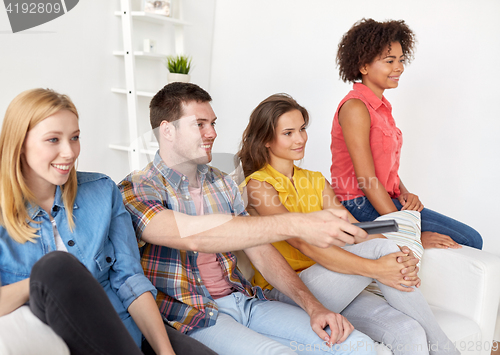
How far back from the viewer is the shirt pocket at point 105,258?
1.00 meters

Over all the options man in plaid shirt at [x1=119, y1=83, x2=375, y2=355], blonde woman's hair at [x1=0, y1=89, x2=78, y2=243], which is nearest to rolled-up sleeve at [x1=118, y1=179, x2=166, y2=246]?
man in plaid shirt at [x1=119, y1=83, x2=375, y2=355]

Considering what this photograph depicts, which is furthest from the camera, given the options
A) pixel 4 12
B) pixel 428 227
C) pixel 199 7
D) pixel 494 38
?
pixel 199 7

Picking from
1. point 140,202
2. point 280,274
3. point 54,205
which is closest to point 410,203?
point 280,274

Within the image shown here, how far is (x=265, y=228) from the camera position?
1.06 meters

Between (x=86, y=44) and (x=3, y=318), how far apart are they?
2.08 m

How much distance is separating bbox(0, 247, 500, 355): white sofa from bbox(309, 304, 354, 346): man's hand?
358 mm

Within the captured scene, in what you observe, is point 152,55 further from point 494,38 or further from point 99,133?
point 494,38

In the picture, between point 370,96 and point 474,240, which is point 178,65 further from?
point 474,240

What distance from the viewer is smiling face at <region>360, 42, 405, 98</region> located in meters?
1.79

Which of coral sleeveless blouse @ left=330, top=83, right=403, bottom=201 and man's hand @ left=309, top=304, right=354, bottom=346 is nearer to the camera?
man's hand @ left=309, top=304, right=354, bottom=346

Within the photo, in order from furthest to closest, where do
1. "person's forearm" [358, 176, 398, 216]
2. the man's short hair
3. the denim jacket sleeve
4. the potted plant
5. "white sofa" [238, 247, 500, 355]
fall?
the potted plant
"person's forearm" [358, 176, 398, 216]
"white sofa" [238, 247, 500, 355]
the man's short hair
the denim jacket sleeve

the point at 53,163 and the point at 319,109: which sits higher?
the point at 53,163

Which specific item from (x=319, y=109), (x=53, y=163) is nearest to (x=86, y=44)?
(x=319, y=109)

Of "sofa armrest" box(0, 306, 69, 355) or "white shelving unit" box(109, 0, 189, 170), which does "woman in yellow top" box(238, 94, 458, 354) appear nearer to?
"sofa armrest" box(0, 306, 69, 355)
